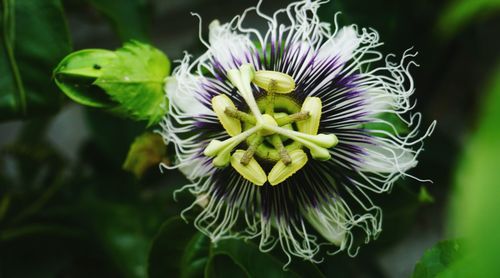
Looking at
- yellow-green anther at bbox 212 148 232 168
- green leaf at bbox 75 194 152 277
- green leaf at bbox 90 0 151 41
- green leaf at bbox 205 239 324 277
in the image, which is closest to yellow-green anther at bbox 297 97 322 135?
yellow-green anther at bbox 212 148 232 168

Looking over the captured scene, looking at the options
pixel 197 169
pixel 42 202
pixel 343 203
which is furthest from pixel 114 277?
pixel 343 203

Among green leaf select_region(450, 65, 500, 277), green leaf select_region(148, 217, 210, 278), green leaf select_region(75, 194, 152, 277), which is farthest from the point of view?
green leaf select_region(75, 194, 152, 277)

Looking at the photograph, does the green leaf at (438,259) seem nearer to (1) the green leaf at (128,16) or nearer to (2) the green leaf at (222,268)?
(2) the green leaf at (222,268)

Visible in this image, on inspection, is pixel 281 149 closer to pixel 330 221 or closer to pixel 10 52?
pixel 330 221

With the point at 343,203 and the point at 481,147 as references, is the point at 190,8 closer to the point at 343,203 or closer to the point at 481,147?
the point at 343,203

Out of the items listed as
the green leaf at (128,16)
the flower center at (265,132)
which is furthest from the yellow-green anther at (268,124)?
the green leaf at (128,16)

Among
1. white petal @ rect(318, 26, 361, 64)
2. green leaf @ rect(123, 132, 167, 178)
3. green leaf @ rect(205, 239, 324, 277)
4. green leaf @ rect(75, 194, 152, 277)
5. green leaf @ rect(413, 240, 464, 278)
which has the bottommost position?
green leaf @ rect(75, 194, 152, 277)

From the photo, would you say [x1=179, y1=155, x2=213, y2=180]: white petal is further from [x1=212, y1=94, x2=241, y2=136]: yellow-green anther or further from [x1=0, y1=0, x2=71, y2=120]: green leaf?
[x1=0, y1=0, x2=71, y2=120]: green leaf
